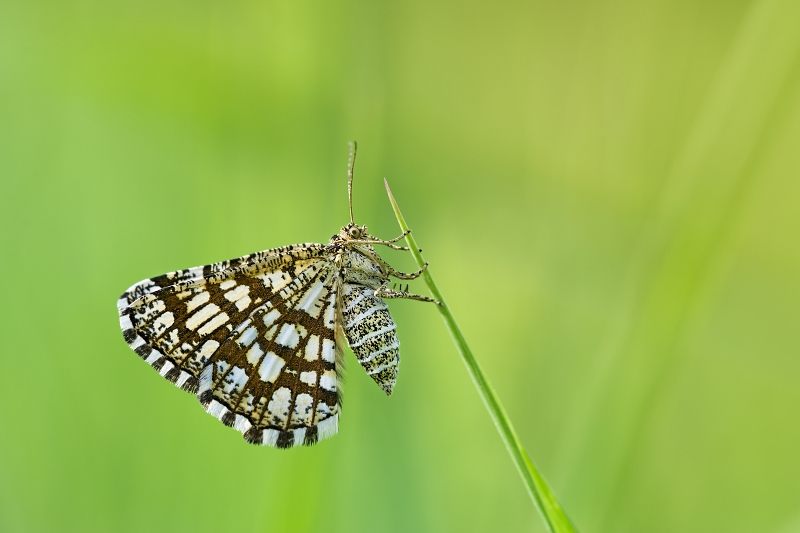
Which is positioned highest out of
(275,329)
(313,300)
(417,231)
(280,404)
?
(417,231)

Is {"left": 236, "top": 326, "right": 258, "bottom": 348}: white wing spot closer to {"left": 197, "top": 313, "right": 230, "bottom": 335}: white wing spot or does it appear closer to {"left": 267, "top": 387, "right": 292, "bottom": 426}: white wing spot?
{"left": 197, "top": 313, "right": 230, "bottom": 335}: white wing spot

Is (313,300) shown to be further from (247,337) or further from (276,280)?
(247,337)

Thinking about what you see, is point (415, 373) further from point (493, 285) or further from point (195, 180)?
point (195, 180)

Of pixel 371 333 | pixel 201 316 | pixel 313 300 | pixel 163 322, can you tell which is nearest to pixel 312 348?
pixel 313 300

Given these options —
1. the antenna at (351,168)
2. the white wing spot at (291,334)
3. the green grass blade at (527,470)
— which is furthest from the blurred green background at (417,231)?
the green grass blade at (527,470)

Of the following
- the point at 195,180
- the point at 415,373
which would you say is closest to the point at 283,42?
the point at 195,180

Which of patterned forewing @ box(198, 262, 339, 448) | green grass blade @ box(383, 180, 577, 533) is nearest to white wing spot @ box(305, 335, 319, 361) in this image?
patterned forewing @ box(198, 262, 339, 448)
